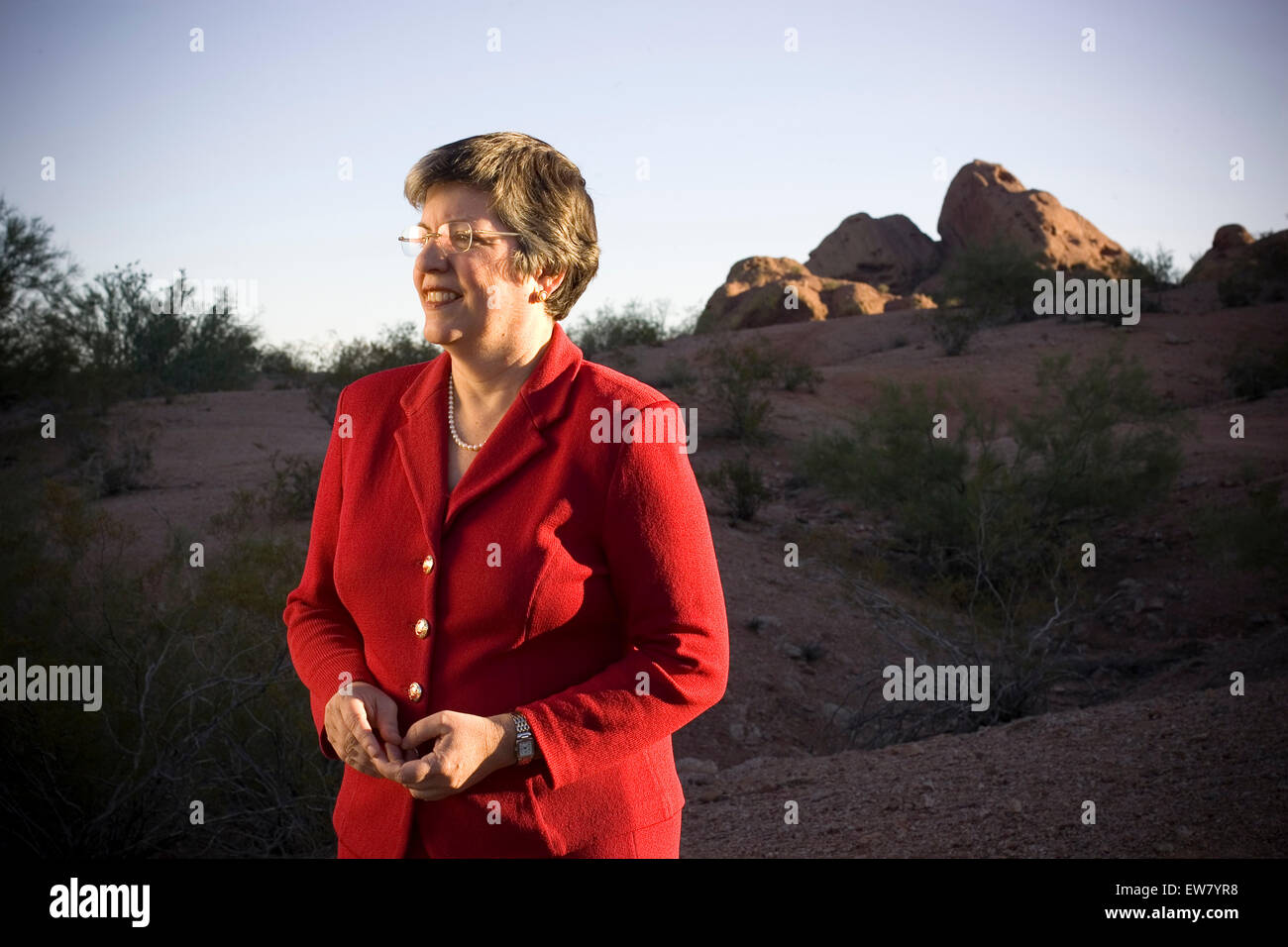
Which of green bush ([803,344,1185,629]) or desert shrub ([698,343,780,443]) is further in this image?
desert shrub ([698,343,780,443])

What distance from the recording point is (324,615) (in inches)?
85.3

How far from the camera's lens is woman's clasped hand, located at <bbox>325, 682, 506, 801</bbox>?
5.77 feet

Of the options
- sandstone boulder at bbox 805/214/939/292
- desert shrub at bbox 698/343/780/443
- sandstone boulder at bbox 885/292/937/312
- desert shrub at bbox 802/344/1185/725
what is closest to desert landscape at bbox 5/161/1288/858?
desert shrub at bbox 698/343/780/443

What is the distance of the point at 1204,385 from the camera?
2041 centimetres

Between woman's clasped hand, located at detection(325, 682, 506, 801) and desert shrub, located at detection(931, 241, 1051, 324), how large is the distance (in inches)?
1089

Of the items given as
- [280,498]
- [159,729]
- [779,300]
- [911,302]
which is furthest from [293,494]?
[911,302]

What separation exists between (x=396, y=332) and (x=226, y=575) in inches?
546

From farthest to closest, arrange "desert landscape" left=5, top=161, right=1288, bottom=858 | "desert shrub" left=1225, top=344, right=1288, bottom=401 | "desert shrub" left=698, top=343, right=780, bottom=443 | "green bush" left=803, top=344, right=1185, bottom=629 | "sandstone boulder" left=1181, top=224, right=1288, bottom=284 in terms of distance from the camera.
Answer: "sandstone boulder" left=1181, top=224, right=1288, bottom=284 → "desert shrub" left=1225, top=344, right=1288, bottom=401 → "desert shrub" left=698, top=343, right=780, bottom=443 → "green bush" left=803, top=344, right=1185, bottom=629 → "desert landscape" left=5, top=161, right=1288, bottom=858

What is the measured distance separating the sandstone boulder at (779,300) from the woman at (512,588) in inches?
1222

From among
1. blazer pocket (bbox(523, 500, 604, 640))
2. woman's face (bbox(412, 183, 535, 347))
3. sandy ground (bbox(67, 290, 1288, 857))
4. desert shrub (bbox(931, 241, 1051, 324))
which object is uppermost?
desert shrub (bbox(931, 241, 1051, 324))

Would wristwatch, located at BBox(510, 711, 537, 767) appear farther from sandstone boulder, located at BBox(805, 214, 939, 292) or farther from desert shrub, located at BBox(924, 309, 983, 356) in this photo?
sandstone boulder, located at BBox(805, 214, 939, 292)

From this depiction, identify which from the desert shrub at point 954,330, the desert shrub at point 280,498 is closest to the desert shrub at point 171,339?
the desert shrub at point 280,498

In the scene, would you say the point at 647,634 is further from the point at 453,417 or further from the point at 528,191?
the point at 528,191
